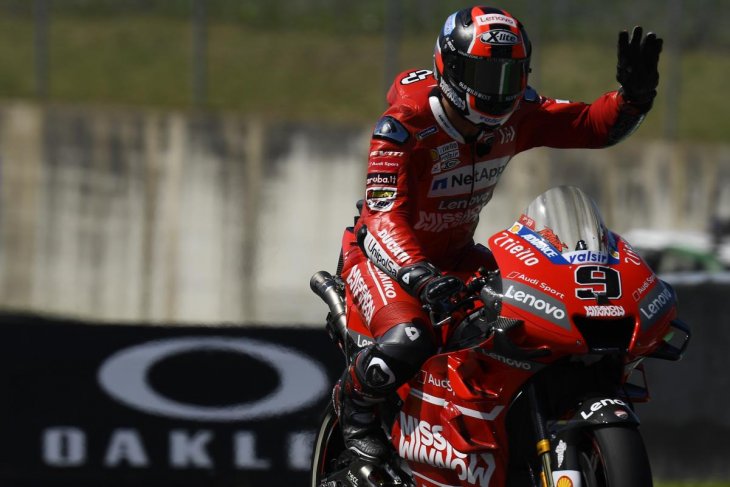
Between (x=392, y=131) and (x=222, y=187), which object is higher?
(x=392, y=131)

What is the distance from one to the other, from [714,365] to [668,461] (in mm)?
646

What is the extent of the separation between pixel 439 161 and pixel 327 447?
1493 millimetres

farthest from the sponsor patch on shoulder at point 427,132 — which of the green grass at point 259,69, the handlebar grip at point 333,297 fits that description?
the green grass at point 259,69

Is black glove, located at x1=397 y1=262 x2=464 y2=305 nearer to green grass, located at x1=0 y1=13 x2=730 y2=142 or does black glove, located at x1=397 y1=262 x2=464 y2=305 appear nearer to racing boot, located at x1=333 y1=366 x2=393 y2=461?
racing boot, located at x1=333 y1=366 x2=393 y2=461

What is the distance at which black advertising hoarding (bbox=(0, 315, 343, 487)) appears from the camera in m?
7.44

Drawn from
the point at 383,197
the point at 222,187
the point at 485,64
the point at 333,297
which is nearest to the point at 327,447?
the point at 333,297

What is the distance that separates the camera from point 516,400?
4902mm

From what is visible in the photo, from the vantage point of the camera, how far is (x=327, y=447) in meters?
6.09

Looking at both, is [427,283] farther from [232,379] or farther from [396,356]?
[232,379]

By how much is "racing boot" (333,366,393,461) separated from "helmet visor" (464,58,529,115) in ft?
4.02

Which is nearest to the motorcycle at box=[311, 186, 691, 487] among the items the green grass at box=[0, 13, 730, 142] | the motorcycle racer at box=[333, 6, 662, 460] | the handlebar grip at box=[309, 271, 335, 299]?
the motorcycle racer at box=[333, 6, 662, 460]

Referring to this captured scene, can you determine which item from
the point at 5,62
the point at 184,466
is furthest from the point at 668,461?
the point at 5,62

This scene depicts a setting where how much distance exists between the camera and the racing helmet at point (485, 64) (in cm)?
520

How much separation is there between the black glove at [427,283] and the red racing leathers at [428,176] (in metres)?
0.11
